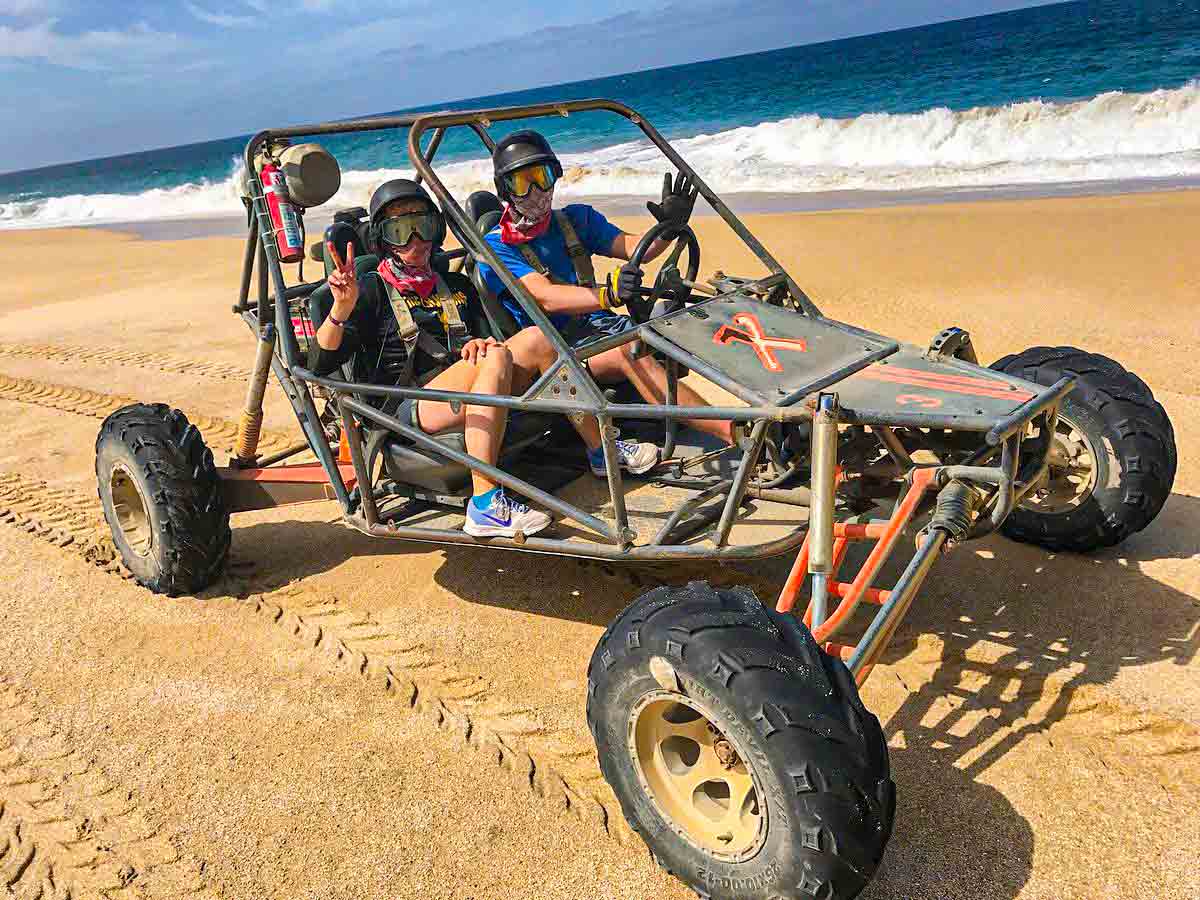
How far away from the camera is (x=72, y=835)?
2885 mm

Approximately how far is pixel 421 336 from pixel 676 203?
3.93 feet

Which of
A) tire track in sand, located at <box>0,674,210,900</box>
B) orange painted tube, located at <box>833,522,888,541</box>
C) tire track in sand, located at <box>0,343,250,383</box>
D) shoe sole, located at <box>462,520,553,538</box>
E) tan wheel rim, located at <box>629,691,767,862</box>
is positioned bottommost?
tire track in sand, located at <box>0,674,210,900</box>

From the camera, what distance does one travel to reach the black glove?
366 centimetres

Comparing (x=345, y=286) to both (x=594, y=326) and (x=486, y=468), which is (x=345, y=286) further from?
(x=594, y=326)

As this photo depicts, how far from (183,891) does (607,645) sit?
1.34m

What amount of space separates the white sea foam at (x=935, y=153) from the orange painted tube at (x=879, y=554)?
46.4 feet

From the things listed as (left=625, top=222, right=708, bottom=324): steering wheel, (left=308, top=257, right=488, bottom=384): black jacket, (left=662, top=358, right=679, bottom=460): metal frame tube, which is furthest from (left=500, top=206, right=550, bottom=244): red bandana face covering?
(left=662, top=358, right=679, bottom=460): metal frame tube

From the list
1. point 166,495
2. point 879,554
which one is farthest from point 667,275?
point 166,495

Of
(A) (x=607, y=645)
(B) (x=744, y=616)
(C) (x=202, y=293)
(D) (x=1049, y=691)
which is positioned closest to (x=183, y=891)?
(A) (x=607, y=645)

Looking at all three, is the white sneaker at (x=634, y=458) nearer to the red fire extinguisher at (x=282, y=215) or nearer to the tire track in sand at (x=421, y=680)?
the tire track in sand at (x=421, y=680)

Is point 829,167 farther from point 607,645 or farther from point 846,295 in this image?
point 607,645

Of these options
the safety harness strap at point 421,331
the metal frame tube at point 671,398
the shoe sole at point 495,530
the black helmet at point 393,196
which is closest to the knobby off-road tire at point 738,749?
the shoe sole at point 495,530

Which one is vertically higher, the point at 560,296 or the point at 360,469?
the point at 560,296

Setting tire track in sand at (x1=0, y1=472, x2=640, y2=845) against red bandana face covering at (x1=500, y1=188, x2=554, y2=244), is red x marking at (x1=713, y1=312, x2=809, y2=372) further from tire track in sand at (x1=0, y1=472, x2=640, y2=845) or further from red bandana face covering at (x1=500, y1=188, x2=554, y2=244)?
tire track in sand at (x1=0, y1=472, x2=640, y2=845)
